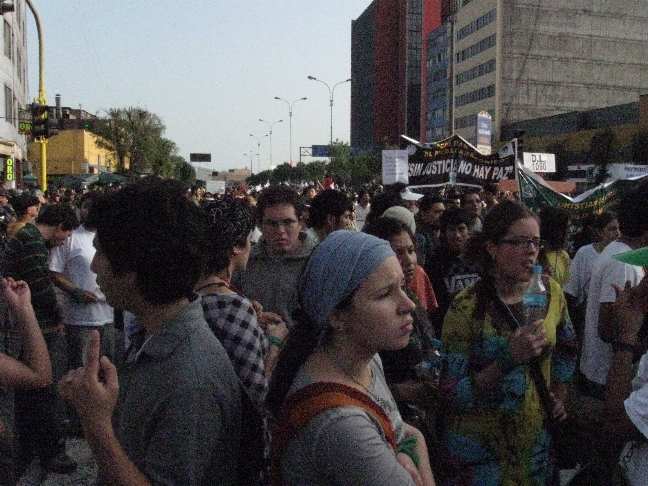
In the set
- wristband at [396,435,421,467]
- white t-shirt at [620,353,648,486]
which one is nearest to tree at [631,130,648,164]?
white t-shirt at [620,353,648,486]

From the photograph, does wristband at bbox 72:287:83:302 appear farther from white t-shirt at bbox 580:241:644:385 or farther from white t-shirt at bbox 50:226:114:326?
white t-shirt at bbox 580:241:644:385

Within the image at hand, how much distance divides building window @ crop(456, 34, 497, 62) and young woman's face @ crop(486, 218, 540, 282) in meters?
90.8

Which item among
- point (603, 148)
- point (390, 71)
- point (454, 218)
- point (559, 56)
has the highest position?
point (390, 71)

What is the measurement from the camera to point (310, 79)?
67.8m

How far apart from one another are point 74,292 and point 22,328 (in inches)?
123

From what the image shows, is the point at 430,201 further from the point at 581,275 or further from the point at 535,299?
the point at 535,299

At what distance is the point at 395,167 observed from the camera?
38.9 ft

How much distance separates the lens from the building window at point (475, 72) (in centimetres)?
9018

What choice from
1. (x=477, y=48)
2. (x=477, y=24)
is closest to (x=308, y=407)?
(x=477, y=48)

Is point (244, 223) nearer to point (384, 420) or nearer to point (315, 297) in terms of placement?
point (315, 297)

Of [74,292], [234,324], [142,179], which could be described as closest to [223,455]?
[234,324]

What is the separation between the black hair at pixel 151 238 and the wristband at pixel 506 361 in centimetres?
149

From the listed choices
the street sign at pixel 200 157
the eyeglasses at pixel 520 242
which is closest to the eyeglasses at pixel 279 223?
the eyeglasses at pixel 520 242

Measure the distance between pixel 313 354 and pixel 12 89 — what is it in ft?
146
